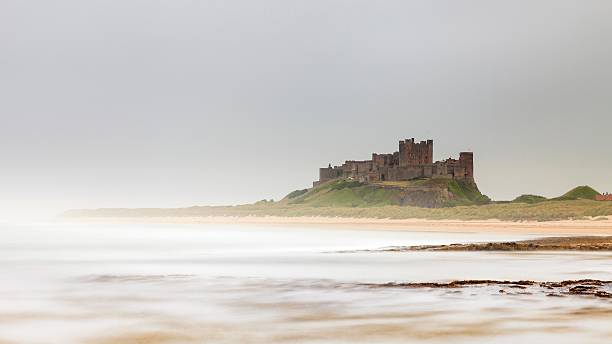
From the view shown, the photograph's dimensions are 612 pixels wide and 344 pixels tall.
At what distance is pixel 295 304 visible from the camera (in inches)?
631

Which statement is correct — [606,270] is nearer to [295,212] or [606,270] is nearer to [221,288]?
[221,288]

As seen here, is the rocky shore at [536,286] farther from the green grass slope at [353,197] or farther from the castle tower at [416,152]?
the castle tower at [416,152]

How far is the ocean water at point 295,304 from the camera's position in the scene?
12.5 m

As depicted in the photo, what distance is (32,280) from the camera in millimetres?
22062

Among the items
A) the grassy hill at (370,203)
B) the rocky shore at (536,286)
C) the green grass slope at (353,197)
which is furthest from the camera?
the green grass slope at (353,197)

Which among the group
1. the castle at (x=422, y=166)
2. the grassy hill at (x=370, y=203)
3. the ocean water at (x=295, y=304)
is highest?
the castle at (x=422, y=166)

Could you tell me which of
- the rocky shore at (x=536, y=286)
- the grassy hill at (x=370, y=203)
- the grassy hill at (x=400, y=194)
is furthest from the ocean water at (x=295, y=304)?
the grassy hill at (x=400, y=194)

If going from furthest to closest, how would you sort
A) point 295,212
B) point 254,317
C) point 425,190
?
point 425,190 < point 295,212 < point 254,317

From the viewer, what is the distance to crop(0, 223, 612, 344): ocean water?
12.5 m

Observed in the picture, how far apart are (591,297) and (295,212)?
393 ft

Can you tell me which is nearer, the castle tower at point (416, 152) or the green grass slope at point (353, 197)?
the green grass slope at point (353, 197)

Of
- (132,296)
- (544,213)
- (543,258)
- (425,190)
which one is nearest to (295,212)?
(425,190)

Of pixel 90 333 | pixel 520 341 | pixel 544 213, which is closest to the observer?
pixel 520 341

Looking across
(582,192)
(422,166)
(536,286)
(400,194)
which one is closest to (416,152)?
(422,166)
